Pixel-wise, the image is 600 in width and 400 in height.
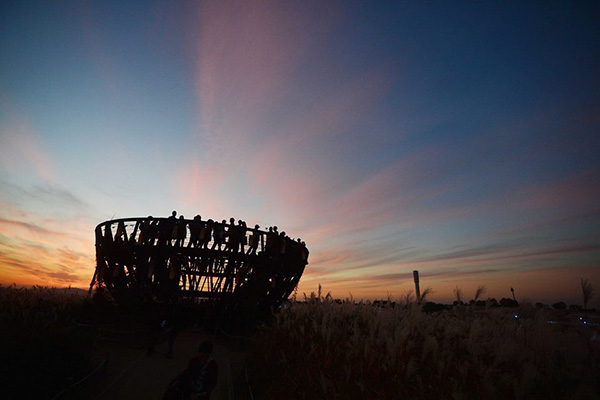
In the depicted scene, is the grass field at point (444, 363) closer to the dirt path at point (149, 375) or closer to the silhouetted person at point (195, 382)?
the silhouetted person at point (195, 382)

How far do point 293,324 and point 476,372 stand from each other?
4.22 m

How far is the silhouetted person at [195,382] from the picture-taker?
4504 mm

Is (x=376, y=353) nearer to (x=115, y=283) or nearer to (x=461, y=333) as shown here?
(x=461, y=333)

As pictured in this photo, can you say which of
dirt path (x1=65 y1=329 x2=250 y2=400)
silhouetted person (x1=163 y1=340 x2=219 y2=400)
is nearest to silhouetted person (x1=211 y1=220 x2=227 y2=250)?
dirt path (x1=65 y1=329 x2=250 y2=400)

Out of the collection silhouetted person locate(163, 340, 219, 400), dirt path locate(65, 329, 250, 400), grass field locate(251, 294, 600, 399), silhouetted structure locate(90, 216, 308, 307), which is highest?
silhouetted structure locate(90, 216, 308, 307)

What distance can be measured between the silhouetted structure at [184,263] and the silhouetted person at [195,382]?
6.92m

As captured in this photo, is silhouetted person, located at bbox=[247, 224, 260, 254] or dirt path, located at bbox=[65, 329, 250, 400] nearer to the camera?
dirt path, located at bbox=[65, 329, 250, 400]

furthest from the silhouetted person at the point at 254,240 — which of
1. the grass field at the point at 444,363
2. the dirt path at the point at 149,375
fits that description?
the grass field at the point at 444,363

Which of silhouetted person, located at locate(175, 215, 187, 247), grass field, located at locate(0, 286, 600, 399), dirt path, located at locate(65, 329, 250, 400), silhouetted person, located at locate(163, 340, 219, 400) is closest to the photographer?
grass field, located at locate(0, 286, 600, 399)

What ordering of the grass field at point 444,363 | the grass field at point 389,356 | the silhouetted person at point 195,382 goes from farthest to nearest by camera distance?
the silhouetted person at point 195,382
the grass field at point 389,356
the grass field at point 444,363

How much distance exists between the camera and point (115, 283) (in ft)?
40.7

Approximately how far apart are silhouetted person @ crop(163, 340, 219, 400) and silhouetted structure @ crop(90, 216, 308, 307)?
6.92 m

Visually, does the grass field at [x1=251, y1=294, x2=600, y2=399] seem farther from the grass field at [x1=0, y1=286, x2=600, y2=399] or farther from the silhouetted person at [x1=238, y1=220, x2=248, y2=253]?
the silhouetted person at [x1=238, y1=220, x2=248, y2=253]

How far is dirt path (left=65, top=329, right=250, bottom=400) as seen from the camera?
21.3ft
